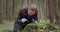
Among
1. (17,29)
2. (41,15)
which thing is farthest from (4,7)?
(17,29)

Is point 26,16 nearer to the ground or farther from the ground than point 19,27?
farther from the ground

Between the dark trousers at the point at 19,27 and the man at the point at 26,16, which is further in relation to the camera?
the dark trousers at the point at 19,27

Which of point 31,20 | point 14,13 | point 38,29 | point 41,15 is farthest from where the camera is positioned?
point 14,13

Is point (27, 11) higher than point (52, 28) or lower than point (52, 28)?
higher

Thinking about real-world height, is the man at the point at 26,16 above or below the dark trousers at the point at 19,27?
above

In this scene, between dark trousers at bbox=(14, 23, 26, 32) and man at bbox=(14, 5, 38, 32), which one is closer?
man at bbox=(14, 5, 38, 32)

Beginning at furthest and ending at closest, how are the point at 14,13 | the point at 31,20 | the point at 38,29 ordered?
1. the point at 14,13
2. the point at 31,20
3. the point at 38,29

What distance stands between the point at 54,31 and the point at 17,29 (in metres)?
1.07

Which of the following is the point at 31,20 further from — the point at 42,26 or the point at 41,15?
the point at 41,15

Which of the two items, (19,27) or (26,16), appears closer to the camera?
(26,16)

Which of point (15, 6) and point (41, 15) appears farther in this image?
point (15, 6)

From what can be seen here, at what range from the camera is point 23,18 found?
588 cm

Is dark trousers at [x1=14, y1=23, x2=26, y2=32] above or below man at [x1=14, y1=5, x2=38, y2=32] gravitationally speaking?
→ below

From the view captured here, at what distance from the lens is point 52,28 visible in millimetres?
5469
